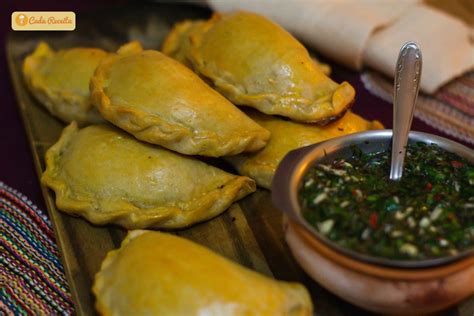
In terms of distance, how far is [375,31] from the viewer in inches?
136

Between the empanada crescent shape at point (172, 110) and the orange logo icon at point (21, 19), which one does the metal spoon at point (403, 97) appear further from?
the orange logo icon at point (21, 19)

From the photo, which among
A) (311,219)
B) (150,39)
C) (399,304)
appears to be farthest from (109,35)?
(399,304)

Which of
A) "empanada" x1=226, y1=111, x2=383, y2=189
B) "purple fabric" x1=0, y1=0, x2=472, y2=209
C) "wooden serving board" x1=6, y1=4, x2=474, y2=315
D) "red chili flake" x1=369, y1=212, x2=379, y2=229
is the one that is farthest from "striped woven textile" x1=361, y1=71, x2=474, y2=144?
"red chili flake" x1=369, y1=212, x2=379, y2=229

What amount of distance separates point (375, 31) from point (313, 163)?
1626mm

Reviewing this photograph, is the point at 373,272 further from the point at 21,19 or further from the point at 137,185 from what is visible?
the point at 21,19

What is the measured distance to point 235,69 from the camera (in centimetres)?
254

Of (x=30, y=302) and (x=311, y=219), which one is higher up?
(x=311, y=219)

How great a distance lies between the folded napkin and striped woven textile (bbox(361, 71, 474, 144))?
6 cm

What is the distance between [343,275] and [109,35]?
236 cm

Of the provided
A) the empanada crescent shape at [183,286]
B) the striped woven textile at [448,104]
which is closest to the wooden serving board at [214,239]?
the empanada crescent shape at [183,286]

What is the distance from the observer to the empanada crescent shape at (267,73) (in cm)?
244

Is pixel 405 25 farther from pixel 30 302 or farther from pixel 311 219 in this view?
pixel 30 302

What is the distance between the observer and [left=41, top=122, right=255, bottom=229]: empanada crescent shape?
2258 mm

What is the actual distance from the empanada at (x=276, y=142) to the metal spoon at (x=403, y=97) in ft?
1.35
